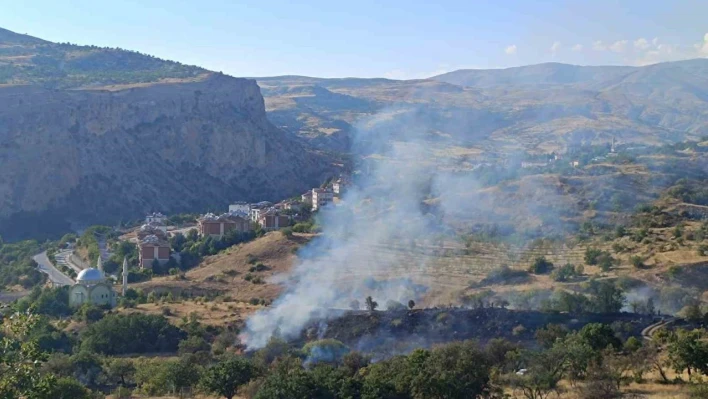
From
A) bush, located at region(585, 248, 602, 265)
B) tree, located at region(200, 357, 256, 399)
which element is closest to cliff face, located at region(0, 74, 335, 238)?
bush, located at region(585, 248, 602, 265)

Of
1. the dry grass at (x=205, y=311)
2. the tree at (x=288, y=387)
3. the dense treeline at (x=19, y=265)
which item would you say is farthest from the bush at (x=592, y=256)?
the dense treeline at (x=19, y=265)

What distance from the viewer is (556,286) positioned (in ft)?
94.8

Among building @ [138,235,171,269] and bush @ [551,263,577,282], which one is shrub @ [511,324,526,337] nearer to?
bush @ [551,263,577,282]

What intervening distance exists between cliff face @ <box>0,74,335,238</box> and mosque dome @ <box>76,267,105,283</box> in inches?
877

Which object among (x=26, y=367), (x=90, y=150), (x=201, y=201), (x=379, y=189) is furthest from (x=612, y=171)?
(x=26, y=367)

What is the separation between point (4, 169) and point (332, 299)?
36.8m

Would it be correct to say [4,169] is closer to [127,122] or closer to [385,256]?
[127,122]

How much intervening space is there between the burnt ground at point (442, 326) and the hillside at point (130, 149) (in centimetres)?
3326

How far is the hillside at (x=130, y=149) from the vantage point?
57.3 meters

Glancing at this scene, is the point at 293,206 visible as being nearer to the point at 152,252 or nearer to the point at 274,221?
the point at 274,221

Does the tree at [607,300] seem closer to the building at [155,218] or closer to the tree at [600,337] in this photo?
the tree at [600,337]

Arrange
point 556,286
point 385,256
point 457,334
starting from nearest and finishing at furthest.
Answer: point 457,334
point 556,286
point 385,256

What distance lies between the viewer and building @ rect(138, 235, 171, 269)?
124 feet

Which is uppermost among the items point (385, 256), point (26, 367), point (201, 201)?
point (26, 367)
